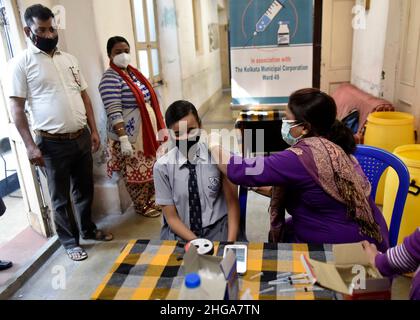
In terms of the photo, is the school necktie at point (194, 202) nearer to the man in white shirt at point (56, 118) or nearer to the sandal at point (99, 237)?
the man in white shirt at point (56, 118)

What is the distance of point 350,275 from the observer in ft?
3.13

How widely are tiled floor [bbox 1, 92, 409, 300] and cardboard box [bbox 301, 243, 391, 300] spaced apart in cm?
102

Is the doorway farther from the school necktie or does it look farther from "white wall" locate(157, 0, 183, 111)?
"white wall" locate(157, 0, 183, 111)

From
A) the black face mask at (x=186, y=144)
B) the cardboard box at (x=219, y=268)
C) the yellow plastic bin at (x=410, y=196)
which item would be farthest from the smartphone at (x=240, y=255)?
the yellow plastic bin at (x=410, y=196)

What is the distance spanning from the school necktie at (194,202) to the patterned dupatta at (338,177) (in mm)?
444

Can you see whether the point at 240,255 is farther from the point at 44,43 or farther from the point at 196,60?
the point at 196,60

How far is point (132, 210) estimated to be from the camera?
3.04 m

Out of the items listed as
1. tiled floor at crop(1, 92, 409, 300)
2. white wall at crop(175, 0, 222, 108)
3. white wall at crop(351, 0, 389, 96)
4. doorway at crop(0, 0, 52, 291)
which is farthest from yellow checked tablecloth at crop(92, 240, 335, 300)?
white wall at crop(175, 0, 222, 108)

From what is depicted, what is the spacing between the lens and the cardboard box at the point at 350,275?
A: 829 millimetres

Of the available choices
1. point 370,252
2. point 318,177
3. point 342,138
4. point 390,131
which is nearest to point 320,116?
point 342,138

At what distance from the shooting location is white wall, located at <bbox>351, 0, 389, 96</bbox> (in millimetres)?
3365

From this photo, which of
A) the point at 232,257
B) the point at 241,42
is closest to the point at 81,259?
the point at 232,257

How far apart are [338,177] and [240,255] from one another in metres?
0.47
